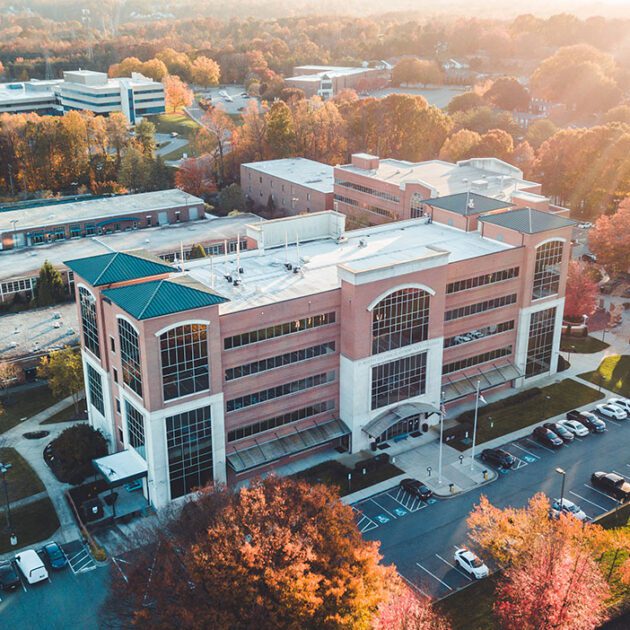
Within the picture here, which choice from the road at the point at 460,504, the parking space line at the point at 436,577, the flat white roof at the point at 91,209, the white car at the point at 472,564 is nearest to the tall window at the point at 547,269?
the road at the point at 460,504

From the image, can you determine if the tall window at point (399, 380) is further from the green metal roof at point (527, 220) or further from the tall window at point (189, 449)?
the green metal roof at point (527, 220)

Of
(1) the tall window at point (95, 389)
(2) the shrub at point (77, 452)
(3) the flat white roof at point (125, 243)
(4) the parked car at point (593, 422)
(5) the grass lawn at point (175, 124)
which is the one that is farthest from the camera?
(5) the grass lawn at point (175, 124)

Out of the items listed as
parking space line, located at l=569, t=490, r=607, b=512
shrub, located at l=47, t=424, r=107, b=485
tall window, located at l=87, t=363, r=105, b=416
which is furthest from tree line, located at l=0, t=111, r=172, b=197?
parking space line, located at l=569, t=490, r=607, b=512

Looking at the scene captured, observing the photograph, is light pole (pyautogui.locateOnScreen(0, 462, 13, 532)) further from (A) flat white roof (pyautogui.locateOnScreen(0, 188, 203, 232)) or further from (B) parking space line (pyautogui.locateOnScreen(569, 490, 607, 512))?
(A) flat white roof (pyautogui.locateOnScreen(0, 188, 203, 232))

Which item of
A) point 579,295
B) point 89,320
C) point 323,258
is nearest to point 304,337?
point 323,258

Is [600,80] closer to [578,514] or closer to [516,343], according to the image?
[516,343]

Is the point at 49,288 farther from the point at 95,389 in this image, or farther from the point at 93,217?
the point at 95,389
